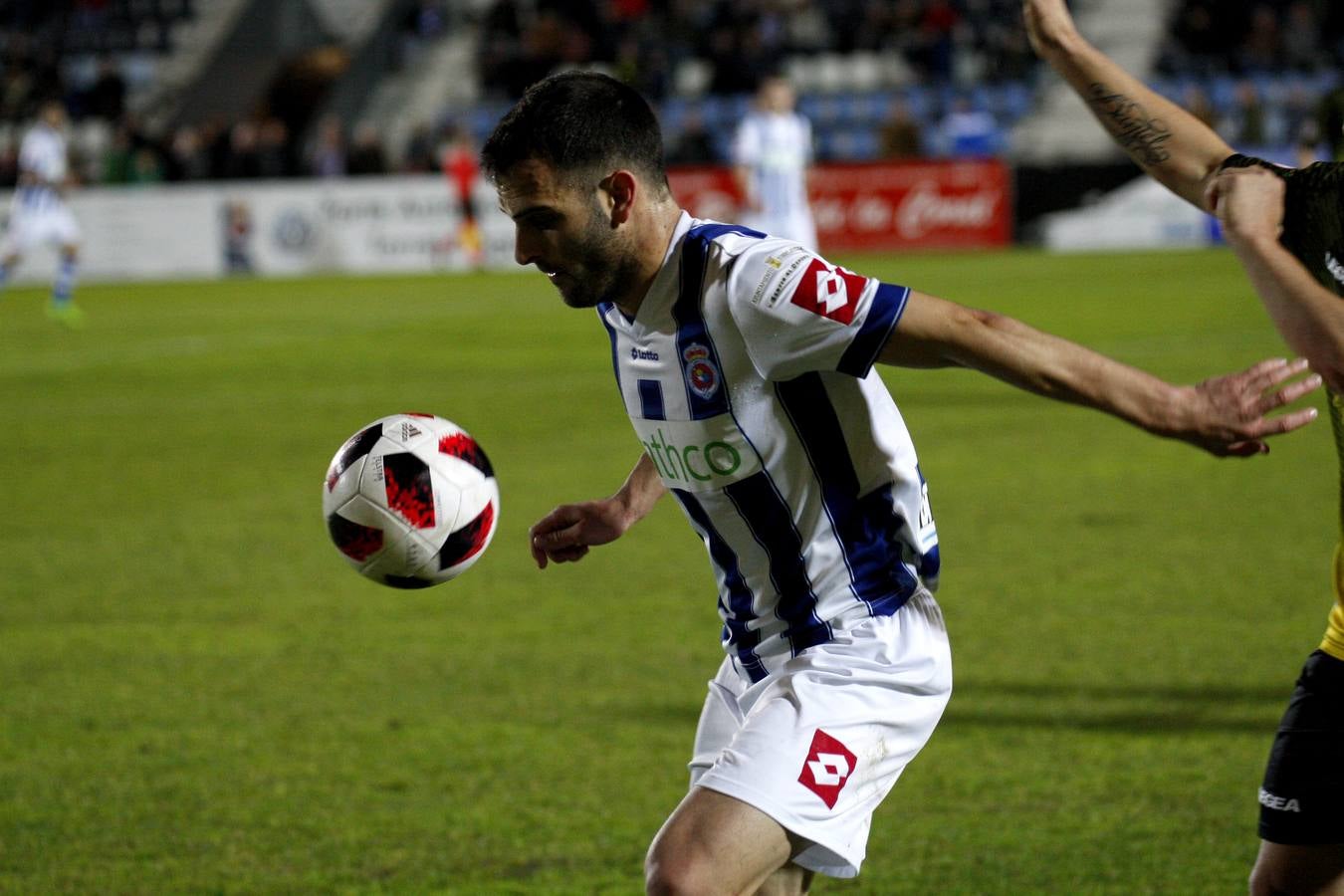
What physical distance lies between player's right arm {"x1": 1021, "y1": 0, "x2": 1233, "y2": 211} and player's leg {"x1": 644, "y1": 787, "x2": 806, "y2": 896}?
1.26m

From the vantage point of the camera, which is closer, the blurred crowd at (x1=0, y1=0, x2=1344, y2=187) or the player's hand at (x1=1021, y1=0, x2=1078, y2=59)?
the player's hand at (x1=1021, y1=0, x2=1078, y2=59)

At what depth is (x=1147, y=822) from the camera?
457cm

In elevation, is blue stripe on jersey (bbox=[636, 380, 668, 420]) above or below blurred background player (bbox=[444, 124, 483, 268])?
above

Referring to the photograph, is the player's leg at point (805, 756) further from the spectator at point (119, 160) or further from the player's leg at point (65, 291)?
the spectator at point (119, 160)

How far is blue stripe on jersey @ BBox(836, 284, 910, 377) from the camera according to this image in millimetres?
2834

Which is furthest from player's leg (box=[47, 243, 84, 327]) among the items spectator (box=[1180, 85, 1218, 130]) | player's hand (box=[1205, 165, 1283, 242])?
player's hand (box=[1205, 165, 1283, 242])

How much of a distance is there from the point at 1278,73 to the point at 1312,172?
2919 centimetres

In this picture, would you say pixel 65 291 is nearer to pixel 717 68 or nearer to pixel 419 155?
pixel 419 155

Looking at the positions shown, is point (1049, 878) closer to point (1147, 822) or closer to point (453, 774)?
point (1147, 822)

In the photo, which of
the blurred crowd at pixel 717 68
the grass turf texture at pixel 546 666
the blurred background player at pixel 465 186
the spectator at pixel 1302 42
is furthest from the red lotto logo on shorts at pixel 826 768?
the spectator at pixel 1302 42

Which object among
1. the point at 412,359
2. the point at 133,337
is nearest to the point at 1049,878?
the point at 412,359

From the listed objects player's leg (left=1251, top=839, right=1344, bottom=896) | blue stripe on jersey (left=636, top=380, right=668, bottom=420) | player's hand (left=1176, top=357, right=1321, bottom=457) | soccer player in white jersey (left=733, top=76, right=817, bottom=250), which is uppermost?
player's hand (left=1176, top=357, right=1321, bottom=457)

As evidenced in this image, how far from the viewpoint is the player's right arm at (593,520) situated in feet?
12.0

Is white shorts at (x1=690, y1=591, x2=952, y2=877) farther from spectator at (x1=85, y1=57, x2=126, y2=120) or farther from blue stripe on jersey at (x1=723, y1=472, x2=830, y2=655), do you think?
spectator at (x1=85, y1=57, x2=126, y2=120)
